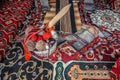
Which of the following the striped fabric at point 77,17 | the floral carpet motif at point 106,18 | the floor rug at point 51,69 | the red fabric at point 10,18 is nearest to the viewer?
the floor rug at point 51,69

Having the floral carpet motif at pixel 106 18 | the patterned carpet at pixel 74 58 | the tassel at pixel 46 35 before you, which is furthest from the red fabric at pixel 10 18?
the floral carpet motif at pixel 106 18

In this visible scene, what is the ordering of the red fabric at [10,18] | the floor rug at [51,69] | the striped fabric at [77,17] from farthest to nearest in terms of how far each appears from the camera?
the striped fabric at [77,17], the red fabric at [10,18], the floor rug at [51,69]

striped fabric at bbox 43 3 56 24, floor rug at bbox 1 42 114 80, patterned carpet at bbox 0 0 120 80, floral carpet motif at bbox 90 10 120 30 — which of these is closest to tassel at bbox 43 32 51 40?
patterned carpet at bbox 0 0 120 80

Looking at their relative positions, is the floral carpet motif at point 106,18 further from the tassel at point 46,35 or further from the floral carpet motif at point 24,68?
the floral carpet motif at point 24,68

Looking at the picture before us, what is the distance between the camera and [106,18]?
2.08 metres

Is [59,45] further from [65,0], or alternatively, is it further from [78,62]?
[65,0]

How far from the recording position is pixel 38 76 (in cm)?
132

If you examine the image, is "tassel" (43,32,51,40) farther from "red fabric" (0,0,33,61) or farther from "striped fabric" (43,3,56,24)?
"striped fabric" (43,3,56,24)

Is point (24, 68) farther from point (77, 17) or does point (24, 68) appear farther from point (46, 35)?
point (77, 17)

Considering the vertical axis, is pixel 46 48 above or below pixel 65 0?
below

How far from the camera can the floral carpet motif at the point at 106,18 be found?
196 cm

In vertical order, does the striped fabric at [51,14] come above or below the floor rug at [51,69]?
above

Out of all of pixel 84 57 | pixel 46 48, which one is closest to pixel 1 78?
pixel 46 48

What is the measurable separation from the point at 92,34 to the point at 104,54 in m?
0.25
